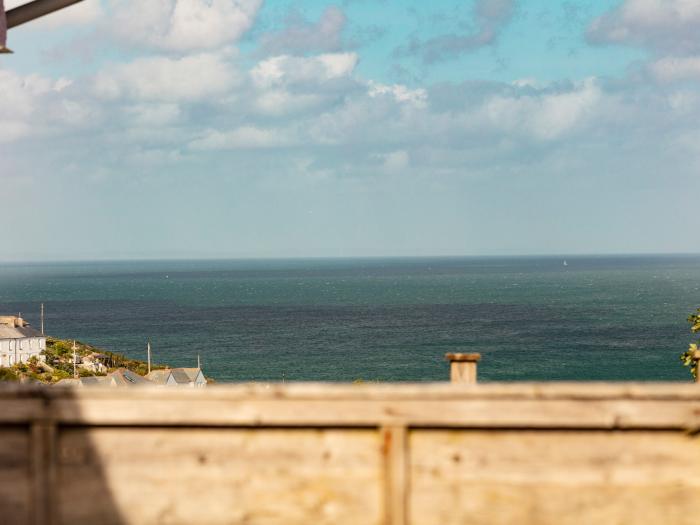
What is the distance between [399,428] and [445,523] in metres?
0.67

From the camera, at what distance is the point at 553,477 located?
4934mm

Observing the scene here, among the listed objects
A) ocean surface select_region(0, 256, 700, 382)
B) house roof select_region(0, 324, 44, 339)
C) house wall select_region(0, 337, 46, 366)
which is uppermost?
house roof select_region(0, 324, 44, 339)

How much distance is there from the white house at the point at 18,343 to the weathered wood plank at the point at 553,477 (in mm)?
84702

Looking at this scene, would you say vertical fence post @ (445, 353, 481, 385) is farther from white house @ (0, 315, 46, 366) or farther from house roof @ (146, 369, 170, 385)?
white house @ (0, 315, 46, 366)

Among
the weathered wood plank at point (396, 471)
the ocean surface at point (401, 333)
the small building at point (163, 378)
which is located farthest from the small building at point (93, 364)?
the weathered wood plank at point (396, 471)

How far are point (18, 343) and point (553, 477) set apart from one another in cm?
8867

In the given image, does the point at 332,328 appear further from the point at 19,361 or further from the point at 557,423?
the point at 557,423

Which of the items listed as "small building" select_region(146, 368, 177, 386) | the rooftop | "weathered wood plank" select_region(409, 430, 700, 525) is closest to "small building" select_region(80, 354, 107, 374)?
the rooftop

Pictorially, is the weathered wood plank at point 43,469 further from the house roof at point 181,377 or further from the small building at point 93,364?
the small building at point 93,364

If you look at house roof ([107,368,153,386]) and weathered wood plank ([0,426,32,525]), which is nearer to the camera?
weathered wood plank ([0,426,32,525])

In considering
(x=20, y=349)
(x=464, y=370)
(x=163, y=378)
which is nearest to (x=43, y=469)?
(x=464, y=370)

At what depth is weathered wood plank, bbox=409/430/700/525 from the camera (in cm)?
492

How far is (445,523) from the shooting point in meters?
4.95

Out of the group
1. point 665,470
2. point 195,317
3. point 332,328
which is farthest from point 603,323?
point 665,470
